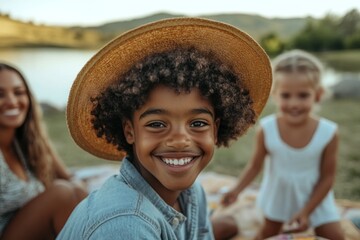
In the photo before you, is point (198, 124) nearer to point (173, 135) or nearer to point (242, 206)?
Result: point (173, 135)

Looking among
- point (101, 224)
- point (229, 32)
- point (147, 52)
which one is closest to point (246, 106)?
point (229, 32)

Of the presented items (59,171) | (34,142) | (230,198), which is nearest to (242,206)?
(230,198)

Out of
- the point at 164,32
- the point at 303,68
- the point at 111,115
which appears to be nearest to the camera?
the point at 164,32

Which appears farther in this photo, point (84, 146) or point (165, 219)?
point (84, 146)

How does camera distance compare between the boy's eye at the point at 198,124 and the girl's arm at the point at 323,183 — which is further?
the girl's arm at the point at 323,183

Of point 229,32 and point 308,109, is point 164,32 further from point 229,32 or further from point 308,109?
point 308,109

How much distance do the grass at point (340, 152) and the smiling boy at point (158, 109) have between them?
7.18 ft

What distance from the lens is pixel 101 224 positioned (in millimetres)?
1363

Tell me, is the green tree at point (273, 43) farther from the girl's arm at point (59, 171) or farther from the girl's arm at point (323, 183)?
the girl's arm at point (59, 171)

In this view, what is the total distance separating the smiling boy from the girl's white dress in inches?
A: 53.1

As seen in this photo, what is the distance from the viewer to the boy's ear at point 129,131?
1.67 meters

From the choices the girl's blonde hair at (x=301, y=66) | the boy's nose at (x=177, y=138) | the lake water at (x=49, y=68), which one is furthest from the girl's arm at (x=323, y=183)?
the lake water at (x=49, y=68)

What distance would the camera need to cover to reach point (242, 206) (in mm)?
3627

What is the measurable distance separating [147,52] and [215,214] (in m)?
2.18
